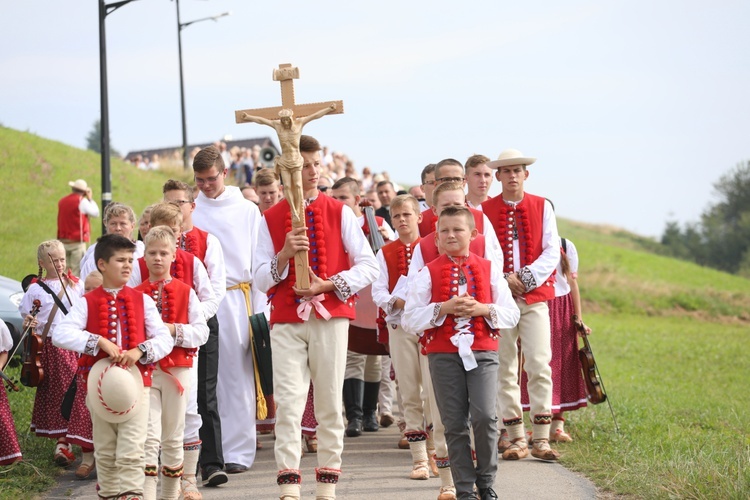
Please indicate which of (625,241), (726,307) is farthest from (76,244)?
(625,241)

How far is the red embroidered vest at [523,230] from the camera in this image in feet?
29.1

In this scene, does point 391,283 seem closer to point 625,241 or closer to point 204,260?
point 204,260

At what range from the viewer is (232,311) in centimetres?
862

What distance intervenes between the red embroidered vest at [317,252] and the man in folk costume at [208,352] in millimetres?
844

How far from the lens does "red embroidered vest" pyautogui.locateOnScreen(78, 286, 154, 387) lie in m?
6.50

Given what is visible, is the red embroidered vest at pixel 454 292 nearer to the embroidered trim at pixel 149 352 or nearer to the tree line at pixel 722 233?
the embroidered trim at pixel 149 352

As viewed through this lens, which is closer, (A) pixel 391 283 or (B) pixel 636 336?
(A) pixel 391 283

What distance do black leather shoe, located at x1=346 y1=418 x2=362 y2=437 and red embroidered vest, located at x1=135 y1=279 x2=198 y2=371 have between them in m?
3.32

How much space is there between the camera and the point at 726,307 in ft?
119

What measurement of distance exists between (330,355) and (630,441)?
3609 millimetres

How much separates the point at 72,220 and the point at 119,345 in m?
15.9

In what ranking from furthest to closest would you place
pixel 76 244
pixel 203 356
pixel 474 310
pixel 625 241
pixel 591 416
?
pixel 625 241 < pixel 76 244 < pixel 591 416 < pixel 203 356 < pixel 474 310

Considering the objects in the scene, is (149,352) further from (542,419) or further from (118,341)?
(542,419)

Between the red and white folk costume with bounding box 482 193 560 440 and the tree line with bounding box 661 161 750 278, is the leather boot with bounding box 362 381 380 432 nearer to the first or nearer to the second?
the red and white folk costume with bounding box 482 193 560 440
